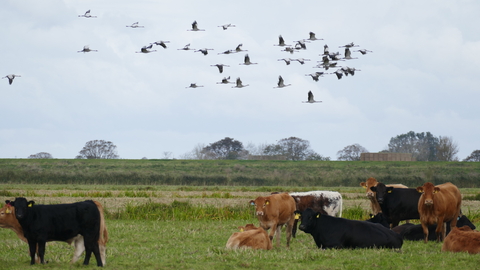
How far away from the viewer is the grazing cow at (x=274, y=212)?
1319 centimetres

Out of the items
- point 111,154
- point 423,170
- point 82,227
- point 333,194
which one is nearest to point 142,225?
point 333,194

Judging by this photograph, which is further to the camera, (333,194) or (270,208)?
(333,194)

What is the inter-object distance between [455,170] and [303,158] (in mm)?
32068

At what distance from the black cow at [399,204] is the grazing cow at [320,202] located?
1.21m

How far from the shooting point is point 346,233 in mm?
12930

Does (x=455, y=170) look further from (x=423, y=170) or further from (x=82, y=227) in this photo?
(x=82, y=227)

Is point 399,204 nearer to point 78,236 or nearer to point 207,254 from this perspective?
point 207,254

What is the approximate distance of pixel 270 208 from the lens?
13.5 metres

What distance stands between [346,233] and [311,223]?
32.3 inches

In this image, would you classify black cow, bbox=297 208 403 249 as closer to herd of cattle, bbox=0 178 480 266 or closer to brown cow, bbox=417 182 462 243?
herd of cattle, bbox=0 178 480 266

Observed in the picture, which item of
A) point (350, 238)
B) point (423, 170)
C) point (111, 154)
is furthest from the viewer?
point (111, 154)

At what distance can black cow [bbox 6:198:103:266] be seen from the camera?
10516mm

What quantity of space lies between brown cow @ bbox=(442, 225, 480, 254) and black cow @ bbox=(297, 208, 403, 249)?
106 cm

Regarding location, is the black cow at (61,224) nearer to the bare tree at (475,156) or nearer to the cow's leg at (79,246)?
the cow's leg at (79,246)
